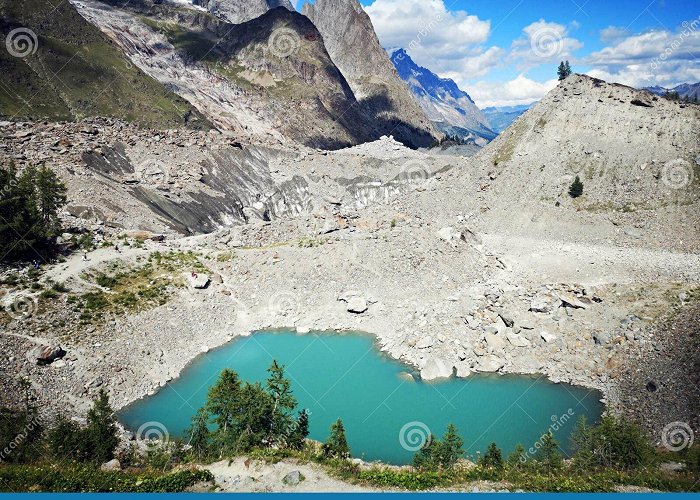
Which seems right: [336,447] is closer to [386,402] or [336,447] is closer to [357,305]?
[386,402]

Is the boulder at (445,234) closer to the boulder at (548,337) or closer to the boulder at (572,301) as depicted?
the boulder at (572,301)

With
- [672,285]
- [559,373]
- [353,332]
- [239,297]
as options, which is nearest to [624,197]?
[672,285]

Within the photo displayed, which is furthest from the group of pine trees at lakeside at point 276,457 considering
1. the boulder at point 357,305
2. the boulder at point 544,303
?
the boulder at point 357,305

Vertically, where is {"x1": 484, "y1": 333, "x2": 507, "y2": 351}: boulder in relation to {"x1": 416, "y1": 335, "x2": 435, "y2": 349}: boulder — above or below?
above

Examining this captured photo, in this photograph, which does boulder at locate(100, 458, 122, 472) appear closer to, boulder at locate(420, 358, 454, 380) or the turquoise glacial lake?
the turquoise glacial lake

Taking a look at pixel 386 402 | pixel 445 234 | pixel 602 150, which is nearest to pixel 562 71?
pixel 602 150

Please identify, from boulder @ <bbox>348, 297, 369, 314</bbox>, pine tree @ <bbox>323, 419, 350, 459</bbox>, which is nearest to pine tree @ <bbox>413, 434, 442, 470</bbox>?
pine tree @ <bbox>323, 419, 350, 459</bbox>

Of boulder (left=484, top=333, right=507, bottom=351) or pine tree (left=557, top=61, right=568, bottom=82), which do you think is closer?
boulder (left=484, top=333, right=507, bottom=351)
